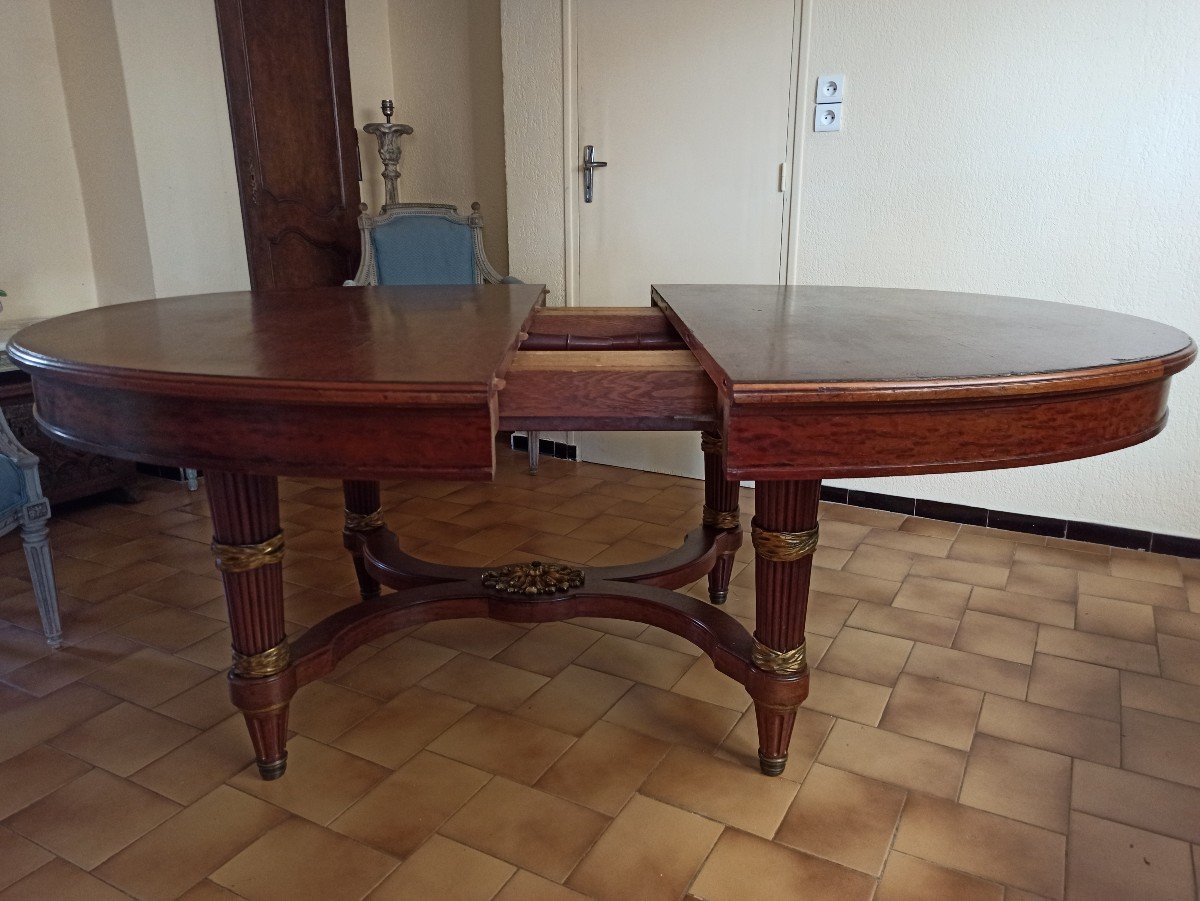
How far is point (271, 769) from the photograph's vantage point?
1.52m

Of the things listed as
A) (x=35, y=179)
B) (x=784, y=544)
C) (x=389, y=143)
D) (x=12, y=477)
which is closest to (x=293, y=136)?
(x=389, y=143)

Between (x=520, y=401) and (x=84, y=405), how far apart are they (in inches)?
24.8

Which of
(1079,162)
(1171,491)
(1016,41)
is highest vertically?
(1016,41)

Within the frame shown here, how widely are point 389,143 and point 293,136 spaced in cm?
43

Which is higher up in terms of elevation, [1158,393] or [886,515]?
[1158,393]

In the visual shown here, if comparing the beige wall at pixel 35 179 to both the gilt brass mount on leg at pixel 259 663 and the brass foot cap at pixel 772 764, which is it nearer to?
the gilt brass mount on leg at pixel 259 663

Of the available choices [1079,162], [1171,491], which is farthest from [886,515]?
[1079,162]

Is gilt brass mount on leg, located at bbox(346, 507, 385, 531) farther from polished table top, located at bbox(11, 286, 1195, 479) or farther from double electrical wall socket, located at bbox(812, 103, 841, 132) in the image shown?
double electrical wall socket, located at bbox(812, 103, 841, 132)

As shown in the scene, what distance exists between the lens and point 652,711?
68.7 inches

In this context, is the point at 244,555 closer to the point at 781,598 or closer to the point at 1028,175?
the point at 781,598

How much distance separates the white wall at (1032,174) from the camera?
2.39 m

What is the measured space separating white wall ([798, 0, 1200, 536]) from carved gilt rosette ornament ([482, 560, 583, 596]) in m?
1.58

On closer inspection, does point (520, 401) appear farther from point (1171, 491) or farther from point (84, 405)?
point (1171, 491)

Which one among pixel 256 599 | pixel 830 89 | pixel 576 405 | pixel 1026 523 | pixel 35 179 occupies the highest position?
pixel 830 89
